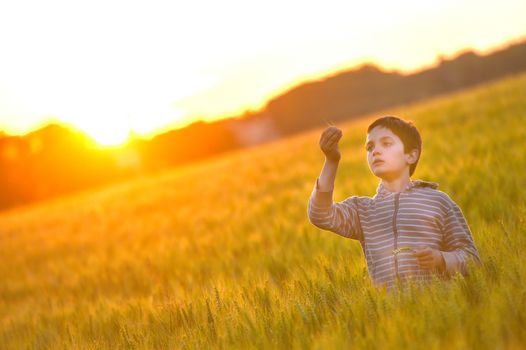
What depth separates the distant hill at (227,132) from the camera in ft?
101

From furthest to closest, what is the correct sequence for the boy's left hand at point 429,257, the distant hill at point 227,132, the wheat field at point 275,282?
1. the distant hill at point 227,132
2. the boy's left hand at point 429,257
3. the wheat field at point 275,282

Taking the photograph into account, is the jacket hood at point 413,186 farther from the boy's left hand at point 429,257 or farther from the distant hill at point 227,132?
the distant hill at point 227,132

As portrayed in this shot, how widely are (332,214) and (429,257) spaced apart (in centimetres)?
41

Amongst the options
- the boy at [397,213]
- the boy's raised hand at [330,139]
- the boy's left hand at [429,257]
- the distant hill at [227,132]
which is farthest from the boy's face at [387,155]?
the distant hill at [227,132]

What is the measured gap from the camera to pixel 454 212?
2.09 meters

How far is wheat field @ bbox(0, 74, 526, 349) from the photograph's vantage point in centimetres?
154

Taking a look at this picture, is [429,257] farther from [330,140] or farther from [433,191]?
[330,140]

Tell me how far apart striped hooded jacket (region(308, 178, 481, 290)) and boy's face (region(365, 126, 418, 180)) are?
Answer: 0.27 ft

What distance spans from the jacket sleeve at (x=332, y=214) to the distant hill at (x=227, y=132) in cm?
1590

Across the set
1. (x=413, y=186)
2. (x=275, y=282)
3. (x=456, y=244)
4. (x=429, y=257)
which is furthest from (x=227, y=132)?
(x=429, y=257)

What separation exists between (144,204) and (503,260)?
30.4 feet

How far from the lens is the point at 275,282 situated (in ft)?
9.49

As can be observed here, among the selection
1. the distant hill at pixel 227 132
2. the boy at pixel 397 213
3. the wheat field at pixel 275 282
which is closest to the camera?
the wheat field at pixel 275 282

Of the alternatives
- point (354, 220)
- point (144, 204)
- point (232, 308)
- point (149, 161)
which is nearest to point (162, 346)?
point (232, 308)
